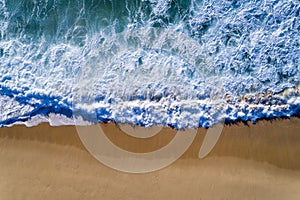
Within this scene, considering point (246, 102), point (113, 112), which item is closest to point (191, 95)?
point (246, 102)

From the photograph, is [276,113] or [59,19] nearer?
[276,113]

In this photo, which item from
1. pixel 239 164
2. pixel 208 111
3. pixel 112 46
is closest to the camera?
pixel 239 164

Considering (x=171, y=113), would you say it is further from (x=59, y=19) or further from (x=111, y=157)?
(x=59, y=19)

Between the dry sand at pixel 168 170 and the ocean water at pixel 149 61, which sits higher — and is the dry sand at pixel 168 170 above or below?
below

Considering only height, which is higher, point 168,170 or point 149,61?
point 149,61

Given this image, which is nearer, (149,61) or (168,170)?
(168,170)
